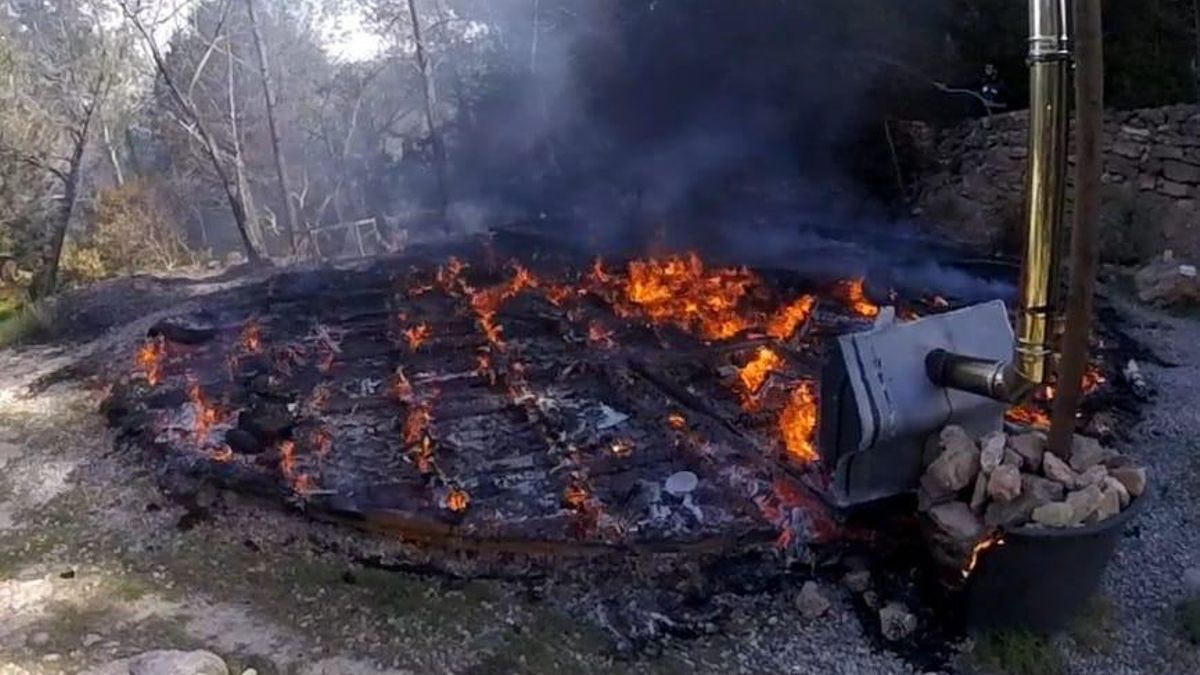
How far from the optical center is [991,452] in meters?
3.50

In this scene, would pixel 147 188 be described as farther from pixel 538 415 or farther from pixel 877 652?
pixel 877 652

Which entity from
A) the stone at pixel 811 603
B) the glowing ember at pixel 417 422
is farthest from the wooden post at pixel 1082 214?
the glowing ember at pixel 417 422

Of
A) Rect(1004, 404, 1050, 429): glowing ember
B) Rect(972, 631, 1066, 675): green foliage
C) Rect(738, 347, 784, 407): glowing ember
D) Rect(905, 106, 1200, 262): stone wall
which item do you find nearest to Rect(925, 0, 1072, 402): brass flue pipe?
Rect(972, 631, 1066, 675): green foliage

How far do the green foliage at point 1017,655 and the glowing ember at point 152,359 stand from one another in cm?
574

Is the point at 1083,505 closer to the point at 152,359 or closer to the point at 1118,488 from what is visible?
the point at 1118,488

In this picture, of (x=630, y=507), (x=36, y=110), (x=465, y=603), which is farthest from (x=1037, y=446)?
(x=36, y=110)

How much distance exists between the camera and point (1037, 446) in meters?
3.59

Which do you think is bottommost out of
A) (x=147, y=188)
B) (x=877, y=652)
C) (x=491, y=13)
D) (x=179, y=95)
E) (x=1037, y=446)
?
(x=877, y=652)

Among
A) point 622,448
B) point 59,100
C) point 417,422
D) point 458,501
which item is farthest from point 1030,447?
point 59,100

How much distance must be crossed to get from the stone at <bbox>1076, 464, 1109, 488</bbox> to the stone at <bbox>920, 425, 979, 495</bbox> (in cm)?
37

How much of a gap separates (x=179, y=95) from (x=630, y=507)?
1106 cm

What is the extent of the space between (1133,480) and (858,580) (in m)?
1.12

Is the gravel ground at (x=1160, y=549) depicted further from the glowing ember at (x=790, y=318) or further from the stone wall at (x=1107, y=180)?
the stone wall at (x=1107, y=180)

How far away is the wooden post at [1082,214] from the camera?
3.09 metres
